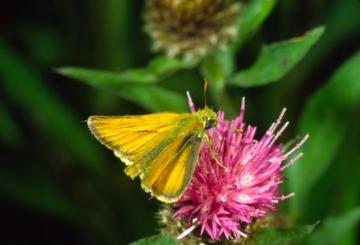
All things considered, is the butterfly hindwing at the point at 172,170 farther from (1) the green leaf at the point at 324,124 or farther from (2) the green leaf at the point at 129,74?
(1) the green leaf at the point at 324,124

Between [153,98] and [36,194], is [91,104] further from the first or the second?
[153,98]

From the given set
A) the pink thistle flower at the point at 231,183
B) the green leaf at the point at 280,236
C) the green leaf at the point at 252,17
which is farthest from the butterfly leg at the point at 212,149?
the green leaf at the point at 252,17

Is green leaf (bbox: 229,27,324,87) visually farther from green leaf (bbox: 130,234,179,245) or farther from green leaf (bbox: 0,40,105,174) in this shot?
green leaf (bbox: 0,40,105,174)

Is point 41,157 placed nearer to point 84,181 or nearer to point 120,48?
point 84,181

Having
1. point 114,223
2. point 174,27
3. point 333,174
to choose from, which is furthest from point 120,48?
point 333,174

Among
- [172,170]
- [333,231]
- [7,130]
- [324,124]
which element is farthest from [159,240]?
[7,130]

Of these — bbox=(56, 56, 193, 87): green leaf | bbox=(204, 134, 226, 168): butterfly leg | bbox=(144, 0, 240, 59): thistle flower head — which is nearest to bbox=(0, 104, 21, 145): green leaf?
bbox=(56, 56, 193, 87): green leaf
